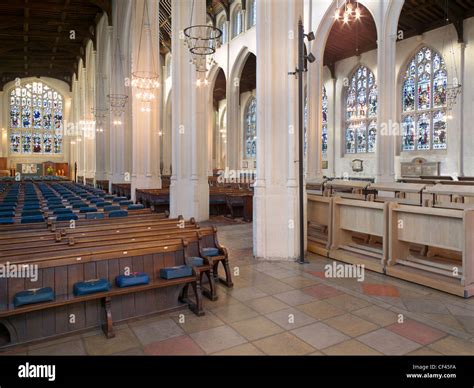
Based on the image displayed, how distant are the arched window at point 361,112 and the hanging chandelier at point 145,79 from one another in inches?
542

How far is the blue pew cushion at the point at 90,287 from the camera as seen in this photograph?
3593 millimetres

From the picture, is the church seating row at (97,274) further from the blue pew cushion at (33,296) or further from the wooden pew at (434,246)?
the wooden pew at (434,246)

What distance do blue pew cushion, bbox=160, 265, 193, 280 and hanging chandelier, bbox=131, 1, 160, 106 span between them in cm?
1087

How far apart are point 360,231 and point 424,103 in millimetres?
16663

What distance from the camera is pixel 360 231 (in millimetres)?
6234

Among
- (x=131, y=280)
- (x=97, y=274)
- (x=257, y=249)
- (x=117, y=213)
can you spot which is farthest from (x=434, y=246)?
(x=117, y=213)

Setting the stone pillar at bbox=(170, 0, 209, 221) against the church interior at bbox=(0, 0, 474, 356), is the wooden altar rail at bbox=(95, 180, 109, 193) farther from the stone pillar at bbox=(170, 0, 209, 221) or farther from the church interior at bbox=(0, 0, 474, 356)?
the stone pillar at bbox=(170, 0, 209, 221)

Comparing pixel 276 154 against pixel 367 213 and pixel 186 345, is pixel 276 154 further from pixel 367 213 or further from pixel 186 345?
pixel 186 345

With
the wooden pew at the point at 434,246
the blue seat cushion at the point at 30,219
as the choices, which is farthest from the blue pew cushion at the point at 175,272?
the blue seat cushion at the point at 30,219

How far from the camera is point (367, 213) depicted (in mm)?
6098

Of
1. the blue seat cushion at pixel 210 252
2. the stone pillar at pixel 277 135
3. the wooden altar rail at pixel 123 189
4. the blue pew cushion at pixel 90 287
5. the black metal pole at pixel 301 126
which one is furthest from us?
the wooden altar rail at pixel 123 189

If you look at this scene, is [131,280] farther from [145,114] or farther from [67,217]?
[145,114]

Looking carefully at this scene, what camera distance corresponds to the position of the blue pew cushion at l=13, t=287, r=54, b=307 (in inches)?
130
